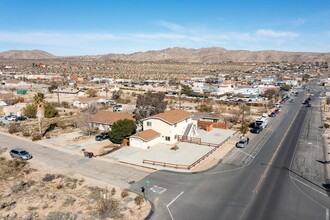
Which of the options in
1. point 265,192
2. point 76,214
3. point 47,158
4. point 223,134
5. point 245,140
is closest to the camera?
point 76,214

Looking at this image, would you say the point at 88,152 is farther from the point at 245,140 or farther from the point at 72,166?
the point at 245,140

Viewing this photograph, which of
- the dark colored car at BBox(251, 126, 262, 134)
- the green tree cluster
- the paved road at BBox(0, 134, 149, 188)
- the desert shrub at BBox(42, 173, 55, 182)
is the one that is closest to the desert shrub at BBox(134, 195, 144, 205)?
the paved road at BBox(0, 134, 149, 188)

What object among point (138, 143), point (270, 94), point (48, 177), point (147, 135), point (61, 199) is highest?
point (270, 94)

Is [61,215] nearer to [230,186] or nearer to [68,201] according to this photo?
[68,201]

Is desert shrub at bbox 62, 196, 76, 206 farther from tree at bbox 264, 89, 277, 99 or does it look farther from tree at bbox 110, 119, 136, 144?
tree at bbox 264, 89, 277, 99

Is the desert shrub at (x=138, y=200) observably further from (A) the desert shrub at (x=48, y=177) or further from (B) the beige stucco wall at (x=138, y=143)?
(B) the beige stucco wall at (x=138, y=143)

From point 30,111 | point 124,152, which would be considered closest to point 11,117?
point 30,111

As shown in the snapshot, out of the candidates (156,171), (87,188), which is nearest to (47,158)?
(87,188)
